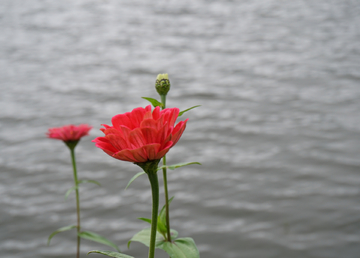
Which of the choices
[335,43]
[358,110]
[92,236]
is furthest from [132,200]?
[335,43]

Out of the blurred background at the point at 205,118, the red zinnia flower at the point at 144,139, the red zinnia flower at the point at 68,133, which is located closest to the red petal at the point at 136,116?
the red zinnia flower at the point at 144,139

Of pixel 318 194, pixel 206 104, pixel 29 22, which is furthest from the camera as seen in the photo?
pixel 29 22

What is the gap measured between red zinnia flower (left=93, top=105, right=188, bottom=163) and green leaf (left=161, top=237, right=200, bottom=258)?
0.99 ft

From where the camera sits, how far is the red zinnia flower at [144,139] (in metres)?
0.46

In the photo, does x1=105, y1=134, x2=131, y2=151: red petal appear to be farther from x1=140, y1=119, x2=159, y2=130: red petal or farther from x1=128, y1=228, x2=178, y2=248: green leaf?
x1=128, y1=228, x2=178, y2=248: green leaf

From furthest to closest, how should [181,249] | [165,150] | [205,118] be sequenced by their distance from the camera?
[205,118], [181,249], [165,150]

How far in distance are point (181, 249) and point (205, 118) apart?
7.79 ft

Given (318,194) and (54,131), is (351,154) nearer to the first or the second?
(318,194)

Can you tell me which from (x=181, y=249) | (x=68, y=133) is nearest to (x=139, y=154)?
(x=181, y=249)

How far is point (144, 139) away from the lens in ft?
1.54

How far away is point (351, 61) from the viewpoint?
3760 millimetres

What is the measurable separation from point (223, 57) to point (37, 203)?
8.69 feet

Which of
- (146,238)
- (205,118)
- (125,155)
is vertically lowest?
(146,238)

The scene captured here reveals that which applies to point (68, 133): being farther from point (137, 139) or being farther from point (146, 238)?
point (137, 139)
